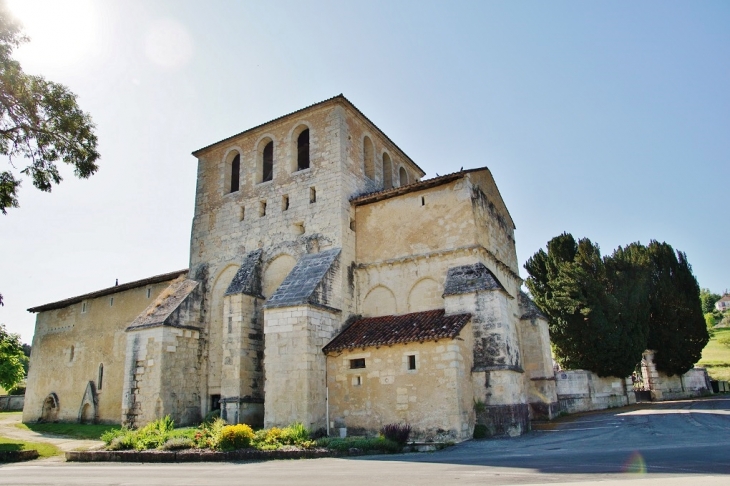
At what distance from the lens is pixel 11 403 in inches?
1586

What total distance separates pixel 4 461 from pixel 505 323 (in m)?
16.2

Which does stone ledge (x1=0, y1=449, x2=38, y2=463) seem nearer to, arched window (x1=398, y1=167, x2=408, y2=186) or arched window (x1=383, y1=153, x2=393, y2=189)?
arched window (x1=383, y1=153, x2=393, y2=189)


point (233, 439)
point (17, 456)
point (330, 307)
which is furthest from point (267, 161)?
point (17, 456)

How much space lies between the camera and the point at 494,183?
22281 mm

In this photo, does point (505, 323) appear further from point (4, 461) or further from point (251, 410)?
point (4, 461)

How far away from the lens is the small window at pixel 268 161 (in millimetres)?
24219

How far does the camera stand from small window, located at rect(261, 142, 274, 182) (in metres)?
24.2

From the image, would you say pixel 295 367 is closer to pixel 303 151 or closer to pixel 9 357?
pixel 303 151

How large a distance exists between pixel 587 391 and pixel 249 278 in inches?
754

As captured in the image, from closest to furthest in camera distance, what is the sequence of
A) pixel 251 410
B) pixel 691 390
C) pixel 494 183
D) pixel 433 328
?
pixel 433 328 → pixel 251 410 → pixel 494 183 → pixel 691 390

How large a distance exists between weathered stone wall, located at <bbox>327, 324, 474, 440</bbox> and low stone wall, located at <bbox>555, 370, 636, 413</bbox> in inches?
512

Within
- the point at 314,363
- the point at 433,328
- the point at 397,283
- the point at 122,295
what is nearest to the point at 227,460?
the point at 314,363

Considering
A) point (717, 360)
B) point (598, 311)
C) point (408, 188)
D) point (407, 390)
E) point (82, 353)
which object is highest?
point (408, 188)

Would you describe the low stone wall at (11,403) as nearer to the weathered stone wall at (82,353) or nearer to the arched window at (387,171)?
the weathered stone wall at (82,353)
